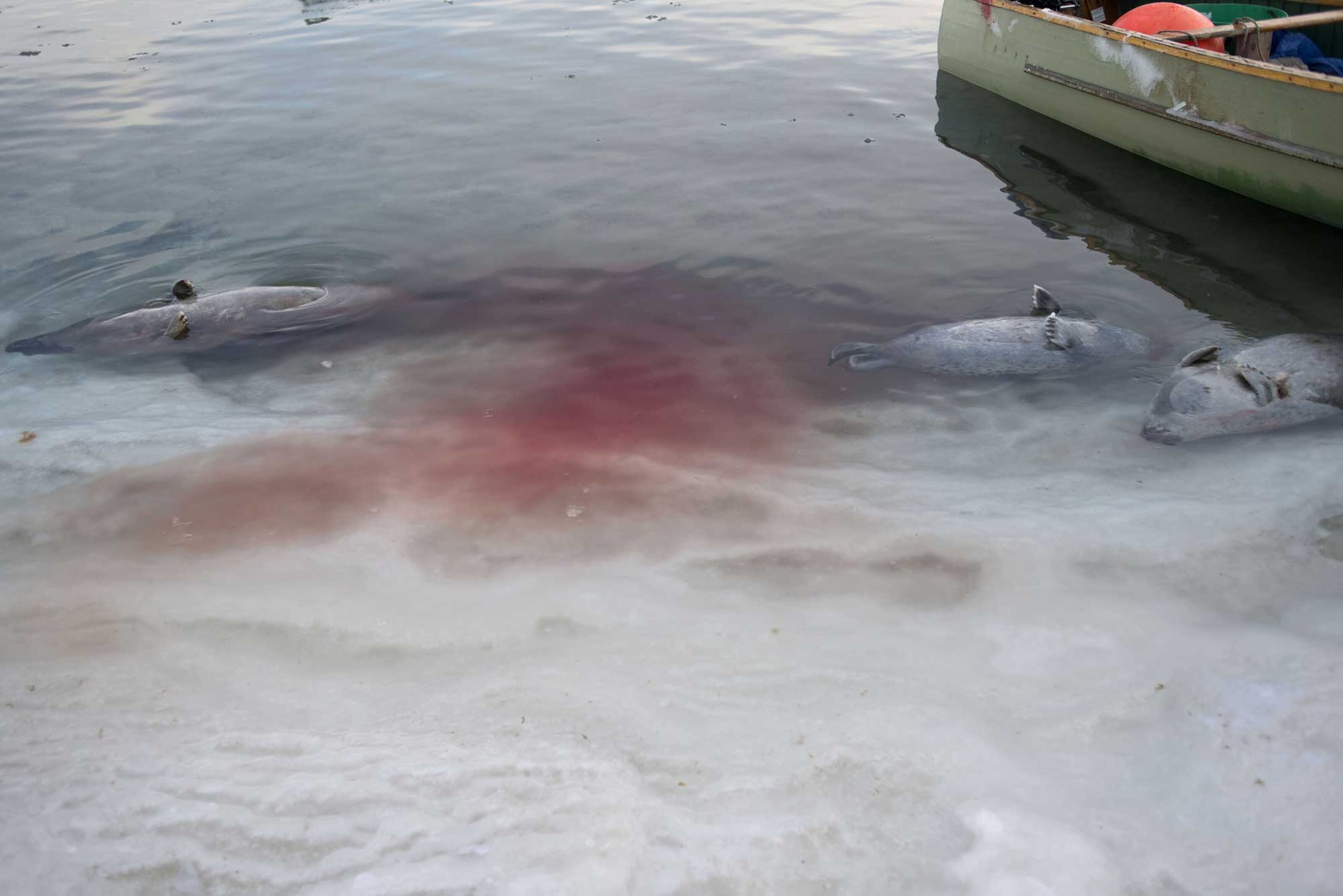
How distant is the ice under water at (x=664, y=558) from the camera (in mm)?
2871

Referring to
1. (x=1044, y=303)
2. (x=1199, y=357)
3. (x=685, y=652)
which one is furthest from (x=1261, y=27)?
(x=685, y=652)

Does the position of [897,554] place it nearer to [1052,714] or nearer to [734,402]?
[1052,714]

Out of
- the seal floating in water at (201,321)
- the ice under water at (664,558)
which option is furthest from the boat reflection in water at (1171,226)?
the seal floating in water at (201,321)

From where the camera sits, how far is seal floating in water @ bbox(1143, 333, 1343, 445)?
5090 mm

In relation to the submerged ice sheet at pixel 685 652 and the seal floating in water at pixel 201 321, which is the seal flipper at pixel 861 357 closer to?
the submerged ice sheet at pixel 685 652

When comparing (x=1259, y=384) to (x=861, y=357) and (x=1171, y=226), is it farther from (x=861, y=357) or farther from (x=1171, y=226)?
(x=1171, y=226)

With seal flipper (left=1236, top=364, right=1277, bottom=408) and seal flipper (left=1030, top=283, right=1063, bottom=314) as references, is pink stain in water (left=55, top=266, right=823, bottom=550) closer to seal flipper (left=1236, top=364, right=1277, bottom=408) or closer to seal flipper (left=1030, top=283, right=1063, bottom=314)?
seal flipper (left=1030, top=283, right=1063, bottom=314)

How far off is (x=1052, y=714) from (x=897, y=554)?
1071 millimetres

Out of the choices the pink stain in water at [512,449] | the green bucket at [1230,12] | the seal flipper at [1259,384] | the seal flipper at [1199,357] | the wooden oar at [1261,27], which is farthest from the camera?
the green bucket at [1230,12]

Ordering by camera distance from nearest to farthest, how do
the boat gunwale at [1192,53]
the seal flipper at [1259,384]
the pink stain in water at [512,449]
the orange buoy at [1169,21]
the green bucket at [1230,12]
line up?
the pink stain in water at [512,449] → the seal flipper at [1259,384] → the boat gunwale at [1192,53] → the orange buoy at [1169,21] → the green bucket at [1230,12]

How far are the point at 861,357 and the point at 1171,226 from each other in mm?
3916

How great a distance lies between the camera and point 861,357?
625 cm

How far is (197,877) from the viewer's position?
277 cm

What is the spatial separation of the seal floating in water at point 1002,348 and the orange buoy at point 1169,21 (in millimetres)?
4405
